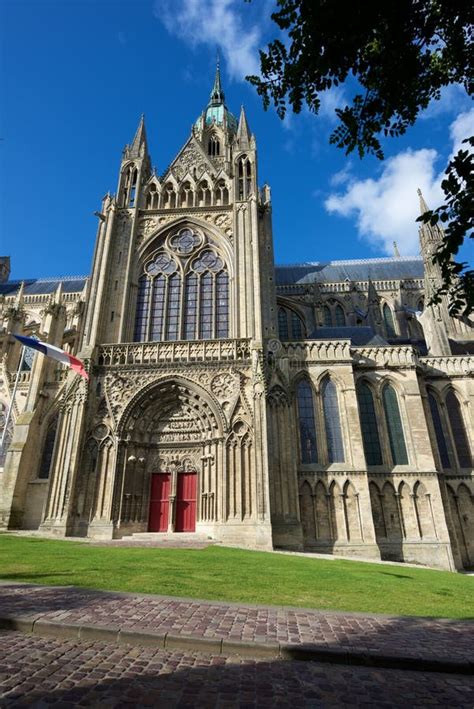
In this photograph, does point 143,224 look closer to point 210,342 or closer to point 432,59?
point 210,342

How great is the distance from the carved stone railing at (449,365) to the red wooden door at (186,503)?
1516 cm

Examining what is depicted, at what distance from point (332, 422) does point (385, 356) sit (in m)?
5.33

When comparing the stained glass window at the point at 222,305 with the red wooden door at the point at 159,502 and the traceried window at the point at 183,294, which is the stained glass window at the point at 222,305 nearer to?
the traceried window at the point at 183,294

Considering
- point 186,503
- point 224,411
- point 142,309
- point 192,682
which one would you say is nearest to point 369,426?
point 224,411

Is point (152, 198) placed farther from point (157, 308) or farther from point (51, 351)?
point (51, 351)

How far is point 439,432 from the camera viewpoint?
23.1m

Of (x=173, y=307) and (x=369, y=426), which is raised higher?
(x=173, y=307)

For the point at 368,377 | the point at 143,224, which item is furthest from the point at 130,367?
the point at 368,377

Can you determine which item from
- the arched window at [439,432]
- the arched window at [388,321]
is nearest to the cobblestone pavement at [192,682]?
the arched window at [439,432]

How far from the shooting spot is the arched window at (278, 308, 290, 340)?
1312 inches

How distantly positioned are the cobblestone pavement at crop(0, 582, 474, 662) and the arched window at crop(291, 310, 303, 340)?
2803 centimetres

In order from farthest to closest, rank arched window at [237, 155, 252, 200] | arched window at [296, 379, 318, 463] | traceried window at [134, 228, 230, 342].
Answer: arched window at [237, 155, 252, 200] → traceried window at [134, 228, 230, 342] → arched window at [296, 379, 318, 463]

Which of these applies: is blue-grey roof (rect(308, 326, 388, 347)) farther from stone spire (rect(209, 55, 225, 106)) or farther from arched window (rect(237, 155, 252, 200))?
stone spire (rect(209, 55, 225, 106))

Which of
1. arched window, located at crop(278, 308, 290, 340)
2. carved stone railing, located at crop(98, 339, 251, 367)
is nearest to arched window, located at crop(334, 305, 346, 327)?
arched window, located at crop(278, 308, 290, 340)
